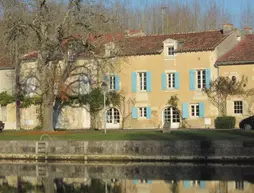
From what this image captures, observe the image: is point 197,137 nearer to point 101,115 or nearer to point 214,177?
point 214,177

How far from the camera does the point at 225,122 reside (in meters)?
49.8

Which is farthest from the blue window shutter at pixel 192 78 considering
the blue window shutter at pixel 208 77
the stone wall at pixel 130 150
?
the stone wall at pixel 130 150

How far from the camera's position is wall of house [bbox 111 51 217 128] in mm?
52031

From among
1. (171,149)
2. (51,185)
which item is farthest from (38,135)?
(51,185)


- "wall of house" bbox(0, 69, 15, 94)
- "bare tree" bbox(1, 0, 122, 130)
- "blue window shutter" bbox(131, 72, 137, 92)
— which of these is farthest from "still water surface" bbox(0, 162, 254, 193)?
"wall of house" bbox(0, 69, 15, 94)

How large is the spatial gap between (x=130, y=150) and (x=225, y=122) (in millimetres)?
14188

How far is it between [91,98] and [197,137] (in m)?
17.6

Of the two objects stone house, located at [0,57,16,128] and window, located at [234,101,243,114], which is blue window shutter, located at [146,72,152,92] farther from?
stone house, located at [0,57,16,128]

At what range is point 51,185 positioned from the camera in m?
29.3

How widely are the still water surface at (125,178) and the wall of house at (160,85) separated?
1708cm

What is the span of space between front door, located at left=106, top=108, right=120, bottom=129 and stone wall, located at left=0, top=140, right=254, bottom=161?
1564cm

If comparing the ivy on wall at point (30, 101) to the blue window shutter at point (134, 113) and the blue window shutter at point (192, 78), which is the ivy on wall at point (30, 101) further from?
the blue window shutter at point (192, 78)

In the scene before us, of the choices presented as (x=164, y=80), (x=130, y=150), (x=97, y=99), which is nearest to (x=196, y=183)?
(x=130, y=150)

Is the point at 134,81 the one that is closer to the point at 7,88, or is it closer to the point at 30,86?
the point at 30,86
